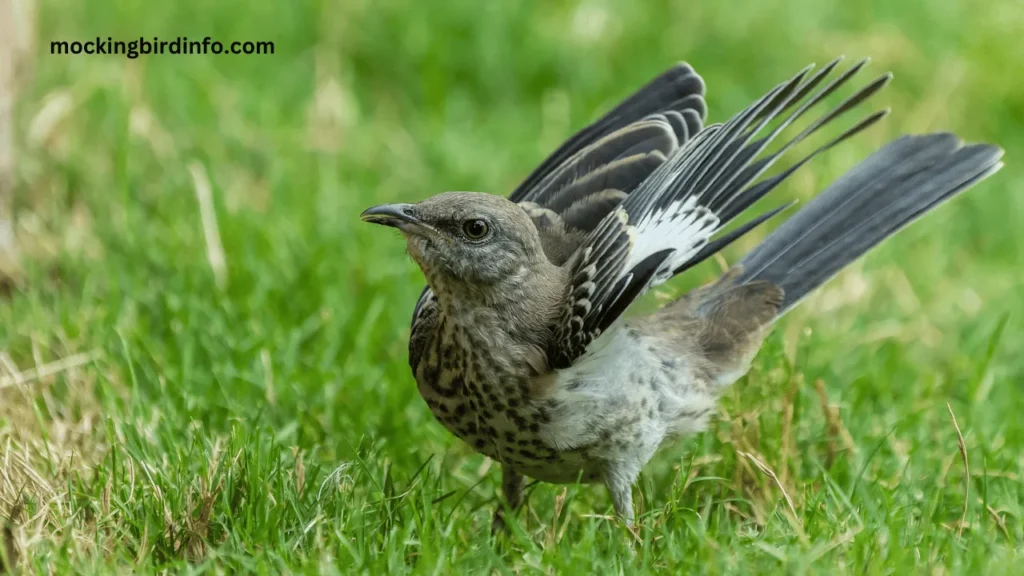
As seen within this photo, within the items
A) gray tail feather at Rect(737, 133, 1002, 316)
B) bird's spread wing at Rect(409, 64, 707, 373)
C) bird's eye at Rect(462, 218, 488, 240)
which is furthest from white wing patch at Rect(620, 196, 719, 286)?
gray tail feather at Rect(737, 133, 1002, 316)

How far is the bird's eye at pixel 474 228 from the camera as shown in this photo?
4270mm

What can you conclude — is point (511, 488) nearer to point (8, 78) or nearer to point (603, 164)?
point (603, 164)

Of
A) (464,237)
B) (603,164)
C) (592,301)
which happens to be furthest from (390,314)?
(592,301)

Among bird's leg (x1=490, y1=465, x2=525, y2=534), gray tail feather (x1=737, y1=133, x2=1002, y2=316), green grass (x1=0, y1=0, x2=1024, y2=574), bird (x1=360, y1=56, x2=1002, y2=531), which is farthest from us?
gray tail feather (x1=737, y1=133, x2=1002, y2=316)

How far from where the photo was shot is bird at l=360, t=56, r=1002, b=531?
4164 millimetres

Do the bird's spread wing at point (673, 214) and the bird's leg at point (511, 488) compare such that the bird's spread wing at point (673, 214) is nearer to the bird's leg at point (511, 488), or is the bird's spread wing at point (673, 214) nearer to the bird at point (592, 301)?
the bird at point (592, 301)

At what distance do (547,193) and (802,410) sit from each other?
1306 millimetres

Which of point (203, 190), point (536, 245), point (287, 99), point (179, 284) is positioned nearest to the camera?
point (536, 245)

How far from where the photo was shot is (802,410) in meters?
5.19

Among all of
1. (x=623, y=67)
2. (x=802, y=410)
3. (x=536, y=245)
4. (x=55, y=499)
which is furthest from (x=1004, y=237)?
(x=55, y=499)

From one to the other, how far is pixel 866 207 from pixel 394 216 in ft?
6.12

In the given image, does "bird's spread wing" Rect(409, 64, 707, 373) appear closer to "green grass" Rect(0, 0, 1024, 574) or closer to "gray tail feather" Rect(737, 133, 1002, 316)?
"gray tail feather" Rect(737, 133, 1002, 316)

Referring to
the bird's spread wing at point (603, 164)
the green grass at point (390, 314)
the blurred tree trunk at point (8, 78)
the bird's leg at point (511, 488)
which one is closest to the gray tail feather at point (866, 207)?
the green grass at point (390, 314)

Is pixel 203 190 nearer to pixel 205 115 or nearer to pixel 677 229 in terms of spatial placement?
pixel 205 115
